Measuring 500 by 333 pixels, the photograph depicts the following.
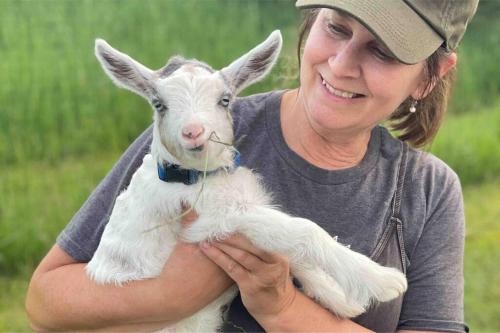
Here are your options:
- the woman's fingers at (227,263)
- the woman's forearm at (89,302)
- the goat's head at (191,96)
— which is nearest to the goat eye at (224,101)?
the goat's head at (191,96)

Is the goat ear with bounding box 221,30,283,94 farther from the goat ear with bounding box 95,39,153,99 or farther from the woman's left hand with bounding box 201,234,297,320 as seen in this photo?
the woman's left hand with bounding box 201,234,297,320

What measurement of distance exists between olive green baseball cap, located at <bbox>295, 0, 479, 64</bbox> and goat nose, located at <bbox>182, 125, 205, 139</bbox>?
47cm

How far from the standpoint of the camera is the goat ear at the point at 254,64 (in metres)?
2.16

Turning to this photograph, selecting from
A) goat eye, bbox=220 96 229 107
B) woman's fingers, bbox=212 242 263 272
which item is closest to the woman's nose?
goat eye, bbox=220 96 229 107

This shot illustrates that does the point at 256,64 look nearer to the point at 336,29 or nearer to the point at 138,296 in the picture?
the point at 336,29

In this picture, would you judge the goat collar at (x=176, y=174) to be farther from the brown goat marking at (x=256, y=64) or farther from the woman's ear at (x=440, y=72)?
the woman's ear at (x=440, y=72)

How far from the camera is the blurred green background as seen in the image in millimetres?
4566

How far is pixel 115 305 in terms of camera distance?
2.20 meters

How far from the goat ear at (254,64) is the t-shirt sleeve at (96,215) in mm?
331

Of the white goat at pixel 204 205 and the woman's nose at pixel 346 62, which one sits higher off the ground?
the woman's nose at pixel 346 62

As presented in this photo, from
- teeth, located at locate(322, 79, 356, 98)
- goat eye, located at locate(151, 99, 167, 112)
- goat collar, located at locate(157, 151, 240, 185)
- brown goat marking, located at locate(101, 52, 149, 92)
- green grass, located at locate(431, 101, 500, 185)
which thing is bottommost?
green grass, located at locate(431, 101, 500, 185)

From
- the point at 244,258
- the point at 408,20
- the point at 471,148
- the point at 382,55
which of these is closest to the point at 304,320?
the point at 244,258

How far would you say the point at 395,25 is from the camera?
6.93ft

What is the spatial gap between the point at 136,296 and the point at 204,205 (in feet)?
1.00
